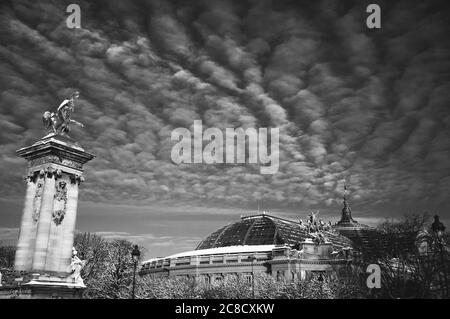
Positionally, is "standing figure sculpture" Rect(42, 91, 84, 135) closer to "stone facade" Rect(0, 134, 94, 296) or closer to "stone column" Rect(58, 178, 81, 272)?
"stone facade" Rect(0, 134, 94, 296)

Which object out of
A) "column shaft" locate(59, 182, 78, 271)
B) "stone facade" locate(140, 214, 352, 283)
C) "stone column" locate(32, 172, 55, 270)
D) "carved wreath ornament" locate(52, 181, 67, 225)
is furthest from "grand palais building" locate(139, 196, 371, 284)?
"stone column" locate(32, 172, 55, 270)

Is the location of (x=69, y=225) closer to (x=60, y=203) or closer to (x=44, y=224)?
(x=60, y=203)

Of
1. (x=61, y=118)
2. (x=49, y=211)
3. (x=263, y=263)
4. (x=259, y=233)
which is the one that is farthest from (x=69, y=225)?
(x=259, y=233)

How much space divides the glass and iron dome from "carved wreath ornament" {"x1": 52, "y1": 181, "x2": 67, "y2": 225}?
56538 mm

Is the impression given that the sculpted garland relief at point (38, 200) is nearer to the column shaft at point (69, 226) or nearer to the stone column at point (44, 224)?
the stone column at point (44, 224)

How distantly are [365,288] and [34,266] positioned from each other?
1202 inches

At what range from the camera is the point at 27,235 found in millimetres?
27594

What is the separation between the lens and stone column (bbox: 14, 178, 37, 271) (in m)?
27.1

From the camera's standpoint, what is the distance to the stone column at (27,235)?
2706cm

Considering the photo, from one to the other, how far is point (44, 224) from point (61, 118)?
773 cm

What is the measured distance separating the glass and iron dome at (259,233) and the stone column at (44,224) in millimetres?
57520

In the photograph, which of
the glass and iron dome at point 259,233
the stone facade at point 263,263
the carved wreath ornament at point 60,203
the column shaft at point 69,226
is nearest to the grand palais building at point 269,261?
the stone facade at point 263,263
